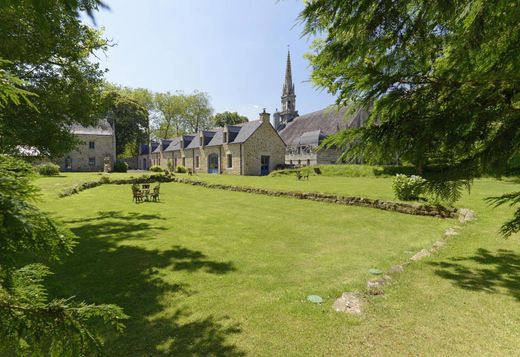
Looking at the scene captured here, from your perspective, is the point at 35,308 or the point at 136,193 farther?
the point at 136,193

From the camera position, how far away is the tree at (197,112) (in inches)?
2635

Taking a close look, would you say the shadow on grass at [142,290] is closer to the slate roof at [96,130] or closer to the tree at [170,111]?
the slate roof at [96,130]

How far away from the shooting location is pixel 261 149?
40250mm

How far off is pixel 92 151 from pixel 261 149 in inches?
1099

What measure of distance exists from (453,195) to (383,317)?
7.79 ft

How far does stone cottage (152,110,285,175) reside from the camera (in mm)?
39312

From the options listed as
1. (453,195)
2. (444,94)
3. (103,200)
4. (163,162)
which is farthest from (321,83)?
(163,162)

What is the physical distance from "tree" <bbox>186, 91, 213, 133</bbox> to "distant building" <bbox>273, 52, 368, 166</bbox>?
1601cm

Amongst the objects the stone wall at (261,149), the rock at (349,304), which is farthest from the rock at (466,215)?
the stone wall at (261,149)

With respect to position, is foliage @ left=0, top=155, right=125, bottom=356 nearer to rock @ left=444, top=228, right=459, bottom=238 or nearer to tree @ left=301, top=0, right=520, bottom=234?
tree @ left=301, top=0, right=520, bottom=234

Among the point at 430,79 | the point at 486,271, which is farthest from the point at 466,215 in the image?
the point at 430,79

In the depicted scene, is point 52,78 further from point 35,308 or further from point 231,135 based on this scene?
point 231,135

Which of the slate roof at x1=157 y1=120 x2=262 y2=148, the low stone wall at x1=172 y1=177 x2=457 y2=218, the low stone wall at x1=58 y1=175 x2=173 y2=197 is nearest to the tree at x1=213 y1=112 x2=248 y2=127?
the slate roof at x1=157 y1=120 x2=262 y2=148

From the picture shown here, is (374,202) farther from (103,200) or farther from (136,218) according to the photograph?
(103,200)
